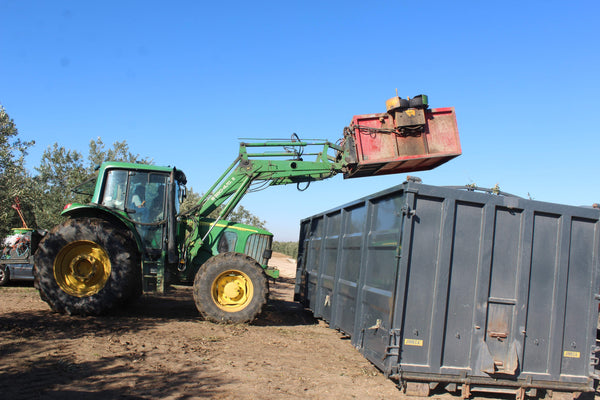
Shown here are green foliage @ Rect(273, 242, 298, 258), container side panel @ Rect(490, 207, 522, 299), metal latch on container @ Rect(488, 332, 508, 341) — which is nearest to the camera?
metal latch on container @ Rect(488, 332, 508, 341)

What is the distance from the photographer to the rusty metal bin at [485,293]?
200 inches

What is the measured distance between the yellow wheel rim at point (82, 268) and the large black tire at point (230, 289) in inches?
66.5

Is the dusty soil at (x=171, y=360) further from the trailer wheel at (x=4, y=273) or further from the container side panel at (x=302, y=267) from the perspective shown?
the trailer wheel at (x=4, y=273)

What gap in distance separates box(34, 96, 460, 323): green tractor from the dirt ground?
53cm

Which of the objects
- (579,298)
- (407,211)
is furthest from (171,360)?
(579,298)

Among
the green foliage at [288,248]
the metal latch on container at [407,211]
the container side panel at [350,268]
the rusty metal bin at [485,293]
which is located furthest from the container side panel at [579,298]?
the green foliage at [288,248]

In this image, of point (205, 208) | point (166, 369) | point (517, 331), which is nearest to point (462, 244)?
point (517, 331)

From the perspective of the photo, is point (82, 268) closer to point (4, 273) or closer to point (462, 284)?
point (4, 273)

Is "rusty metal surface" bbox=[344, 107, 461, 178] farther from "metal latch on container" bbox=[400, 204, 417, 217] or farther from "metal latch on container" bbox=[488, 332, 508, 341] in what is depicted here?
"metal latch on container" bbox=[488, 332, 508, 341]

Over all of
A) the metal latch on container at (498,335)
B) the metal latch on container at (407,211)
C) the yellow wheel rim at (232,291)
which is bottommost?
the yellow wheel rim at (232,291)

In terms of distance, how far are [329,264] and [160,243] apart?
3.17m

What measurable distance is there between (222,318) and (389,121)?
450 cm

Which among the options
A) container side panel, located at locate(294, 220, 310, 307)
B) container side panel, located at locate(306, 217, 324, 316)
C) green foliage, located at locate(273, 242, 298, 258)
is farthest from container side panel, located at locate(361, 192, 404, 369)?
green foliage, located at locate(273, 242, 298, 258)

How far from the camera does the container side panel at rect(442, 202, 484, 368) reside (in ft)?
16.8
